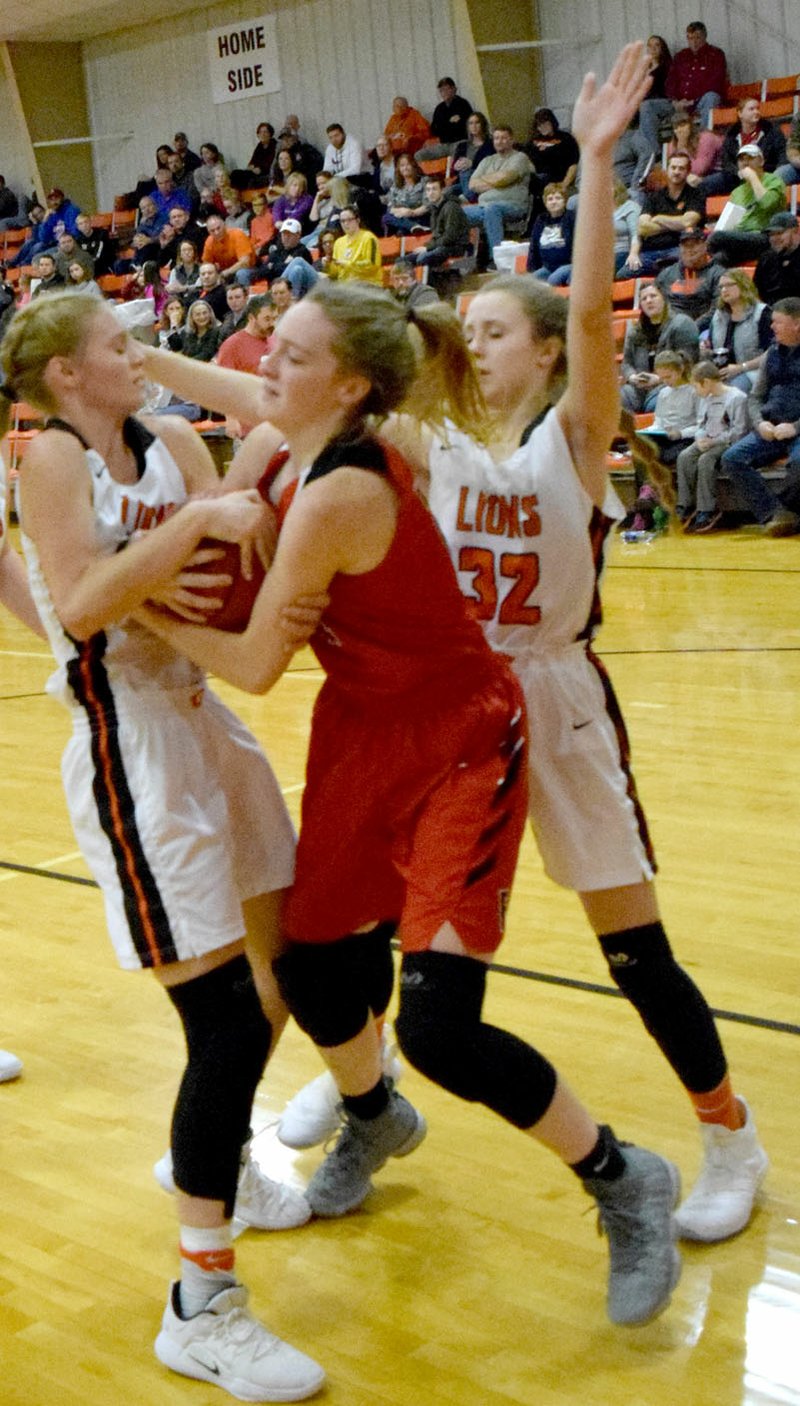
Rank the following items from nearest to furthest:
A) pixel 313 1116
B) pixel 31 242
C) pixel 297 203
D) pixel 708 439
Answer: pixel 313 1116 → pixel 708 439 → pixel 297 203 → pixel 31 242

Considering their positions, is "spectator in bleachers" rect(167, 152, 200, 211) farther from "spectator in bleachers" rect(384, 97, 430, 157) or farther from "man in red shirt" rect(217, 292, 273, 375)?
"man in red shirt" rect(217, 292, 273, 375)

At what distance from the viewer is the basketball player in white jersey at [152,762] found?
88.6 inches

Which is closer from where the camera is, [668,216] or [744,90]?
[668,216]

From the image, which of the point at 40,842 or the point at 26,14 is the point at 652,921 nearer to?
the point at 40,842

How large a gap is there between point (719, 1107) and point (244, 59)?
19668 mm

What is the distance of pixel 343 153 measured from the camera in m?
17.7

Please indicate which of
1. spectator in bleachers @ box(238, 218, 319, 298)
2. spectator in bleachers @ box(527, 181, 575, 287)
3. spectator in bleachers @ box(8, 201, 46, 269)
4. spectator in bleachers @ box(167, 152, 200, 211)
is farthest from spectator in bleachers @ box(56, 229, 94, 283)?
spectator in bleachers @ box(527, 181, 575, 287)

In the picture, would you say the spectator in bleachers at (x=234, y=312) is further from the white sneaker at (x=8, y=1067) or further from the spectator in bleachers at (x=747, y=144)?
the white sneaker at (x=8, y=1067)

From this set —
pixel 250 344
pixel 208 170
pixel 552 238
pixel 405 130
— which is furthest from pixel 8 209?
pixel 250 344

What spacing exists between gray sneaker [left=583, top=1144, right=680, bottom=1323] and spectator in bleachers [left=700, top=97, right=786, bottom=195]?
40.1 ft

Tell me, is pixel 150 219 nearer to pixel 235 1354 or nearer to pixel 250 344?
pixel 250 344

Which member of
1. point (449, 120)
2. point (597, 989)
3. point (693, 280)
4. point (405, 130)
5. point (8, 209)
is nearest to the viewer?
point (597, 989)

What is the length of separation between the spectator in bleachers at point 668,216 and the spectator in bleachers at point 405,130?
4598 millimetres

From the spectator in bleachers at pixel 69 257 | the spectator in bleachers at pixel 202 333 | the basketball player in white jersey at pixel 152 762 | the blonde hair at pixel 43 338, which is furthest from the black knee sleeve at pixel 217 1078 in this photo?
the spectator in bleachers at pixel 69 257
